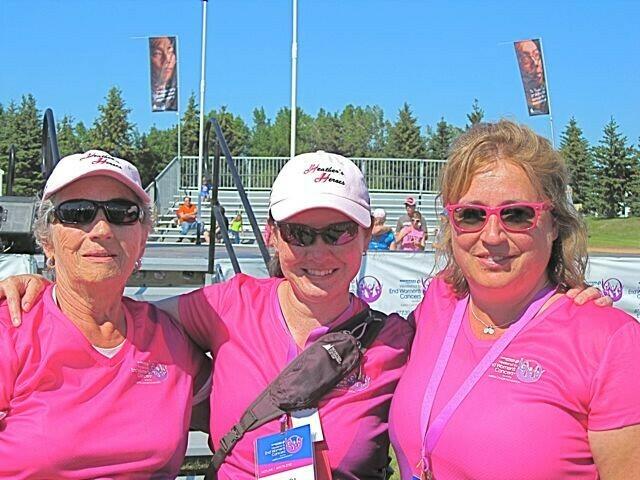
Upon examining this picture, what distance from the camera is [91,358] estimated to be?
2521 millimetres

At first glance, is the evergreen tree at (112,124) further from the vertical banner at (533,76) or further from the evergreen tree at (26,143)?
the vertical banner at (533,76)

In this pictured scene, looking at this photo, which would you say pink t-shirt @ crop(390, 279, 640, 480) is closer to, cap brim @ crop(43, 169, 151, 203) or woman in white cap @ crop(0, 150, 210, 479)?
woman in white cap @ crop(0, 150, 210, 479)

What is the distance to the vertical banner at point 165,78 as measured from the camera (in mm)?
31969

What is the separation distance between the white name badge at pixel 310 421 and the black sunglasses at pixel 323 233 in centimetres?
58

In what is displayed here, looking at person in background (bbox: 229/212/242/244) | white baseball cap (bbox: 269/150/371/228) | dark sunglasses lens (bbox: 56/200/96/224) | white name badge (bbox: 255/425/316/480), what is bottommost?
person in background (bbox: 229/212/242/244)

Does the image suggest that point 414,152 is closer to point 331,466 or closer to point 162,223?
point 162,223

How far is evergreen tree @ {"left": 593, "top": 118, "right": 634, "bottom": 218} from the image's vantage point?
163 ft

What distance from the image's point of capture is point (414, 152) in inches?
2450

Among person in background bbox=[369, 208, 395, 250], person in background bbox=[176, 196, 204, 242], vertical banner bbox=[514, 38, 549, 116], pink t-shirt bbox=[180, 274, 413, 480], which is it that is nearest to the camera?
pink t-shirt bbox=[180, 274, 413, 480]

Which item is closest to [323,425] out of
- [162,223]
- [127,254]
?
[127,254]

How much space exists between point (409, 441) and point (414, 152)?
199 feet

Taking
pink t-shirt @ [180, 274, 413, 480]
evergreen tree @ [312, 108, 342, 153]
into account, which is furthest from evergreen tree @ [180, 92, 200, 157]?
pink t-shirt @ [180, 274, 413, 480]

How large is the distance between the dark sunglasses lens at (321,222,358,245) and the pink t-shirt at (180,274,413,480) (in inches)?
12.0

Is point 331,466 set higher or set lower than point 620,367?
lower
